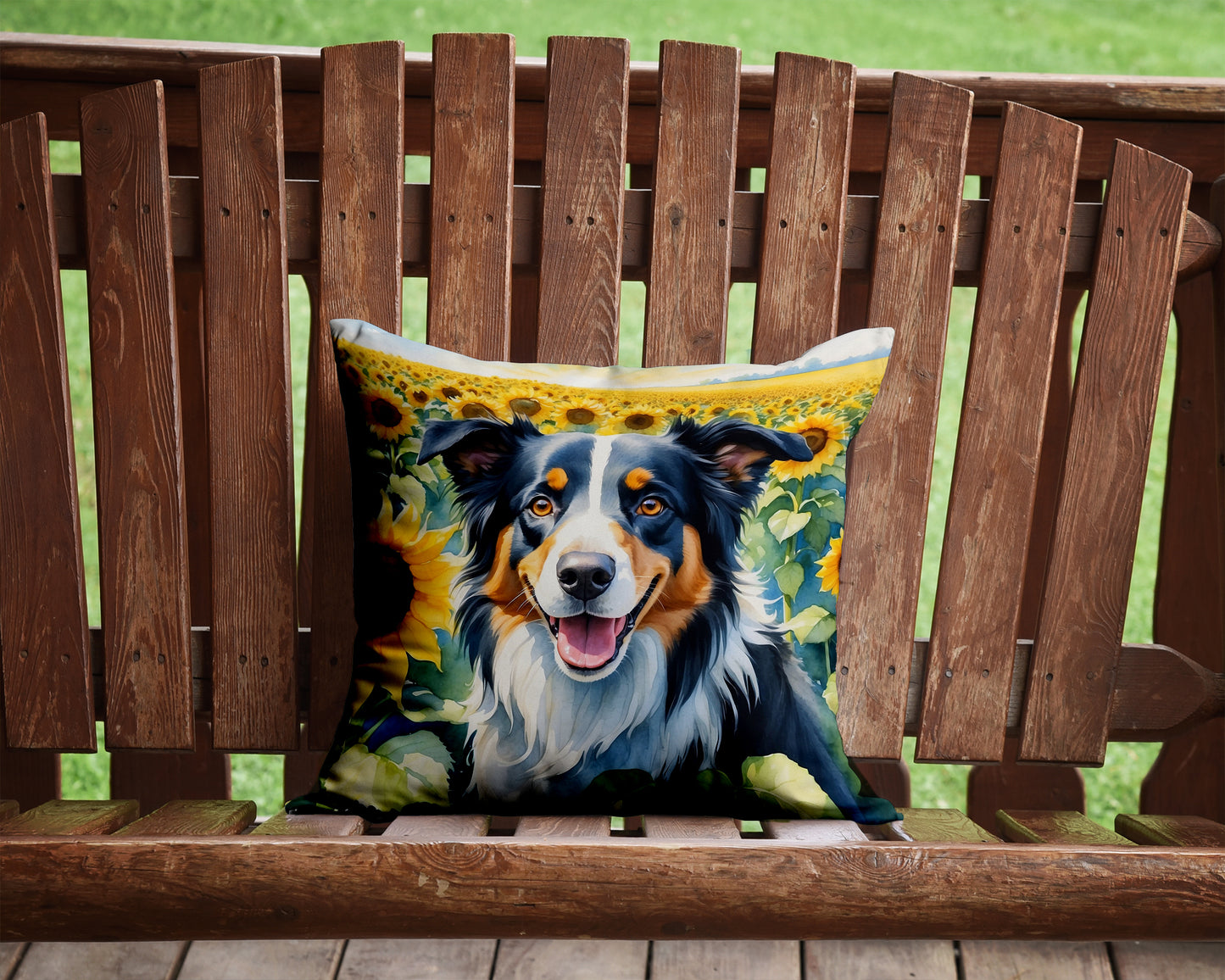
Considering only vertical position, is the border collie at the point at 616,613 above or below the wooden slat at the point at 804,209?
below

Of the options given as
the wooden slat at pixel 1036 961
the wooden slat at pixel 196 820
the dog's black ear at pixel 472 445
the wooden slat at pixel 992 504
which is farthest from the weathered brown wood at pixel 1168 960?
the wooden slat at pixel 196 820

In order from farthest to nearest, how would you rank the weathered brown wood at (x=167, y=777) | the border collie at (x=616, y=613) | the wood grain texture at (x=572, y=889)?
the weathered brown wood at (x=167, y=777) < the border collie at (x=616, y=613) < the wood grain texture at (x=572, y=889)

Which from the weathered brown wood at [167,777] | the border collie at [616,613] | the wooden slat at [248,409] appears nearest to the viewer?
the border collie at [616,613]

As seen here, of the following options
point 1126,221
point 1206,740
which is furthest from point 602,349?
point 1206,740

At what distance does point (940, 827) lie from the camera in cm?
107

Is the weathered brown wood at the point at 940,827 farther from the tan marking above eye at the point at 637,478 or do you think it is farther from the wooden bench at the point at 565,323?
the tan marking above eye at the point at 637,478

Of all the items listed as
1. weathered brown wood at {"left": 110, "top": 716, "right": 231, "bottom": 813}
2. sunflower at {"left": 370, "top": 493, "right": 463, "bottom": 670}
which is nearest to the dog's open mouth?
sunflower at {"left": 370, "top": 493, "right": 463, "bottom": 670}

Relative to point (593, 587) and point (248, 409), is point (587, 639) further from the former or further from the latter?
point (248, 409)

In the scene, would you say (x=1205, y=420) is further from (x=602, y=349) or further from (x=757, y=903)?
(x=757, y=903)

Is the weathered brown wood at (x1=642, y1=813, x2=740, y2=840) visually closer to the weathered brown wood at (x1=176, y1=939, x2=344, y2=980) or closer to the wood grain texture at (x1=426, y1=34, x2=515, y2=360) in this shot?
the weathered brown wood at (x1=176, y1=939, x2=344, y2=980)

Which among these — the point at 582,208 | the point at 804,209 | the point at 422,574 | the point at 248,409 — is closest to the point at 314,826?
the point at 422,574

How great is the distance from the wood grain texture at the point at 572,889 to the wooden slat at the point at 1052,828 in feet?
0.58

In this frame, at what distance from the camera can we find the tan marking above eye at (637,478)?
0.99 meters

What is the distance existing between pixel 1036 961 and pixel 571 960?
0.39 meters
